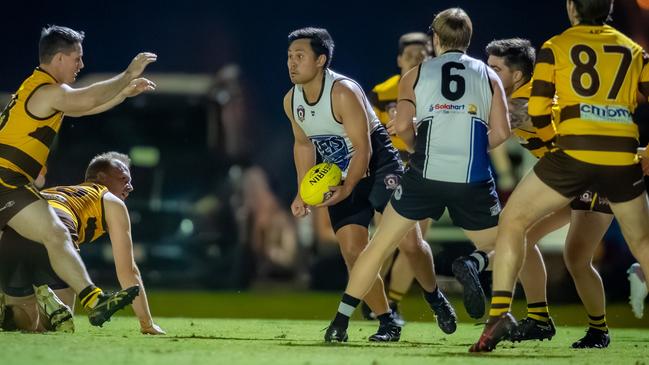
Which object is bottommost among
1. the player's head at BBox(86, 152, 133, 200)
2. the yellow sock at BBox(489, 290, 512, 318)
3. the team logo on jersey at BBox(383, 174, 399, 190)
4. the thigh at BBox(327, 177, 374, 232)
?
the yellow sock at BBox(489, 290, 512, 318)

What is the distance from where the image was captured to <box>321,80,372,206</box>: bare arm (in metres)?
9.16

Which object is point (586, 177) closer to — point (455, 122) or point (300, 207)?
point (455, 122)

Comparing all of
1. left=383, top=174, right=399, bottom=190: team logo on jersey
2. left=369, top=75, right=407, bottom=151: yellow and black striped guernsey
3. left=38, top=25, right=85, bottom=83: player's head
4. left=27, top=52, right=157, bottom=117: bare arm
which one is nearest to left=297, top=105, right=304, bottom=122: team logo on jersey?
left=383, top=174, right=399, bottom=190: team logo on jersey

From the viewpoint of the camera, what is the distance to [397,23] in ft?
66.1

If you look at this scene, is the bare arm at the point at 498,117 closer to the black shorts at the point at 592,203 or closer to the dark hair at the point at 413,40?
the black shorts at the point at 592,203

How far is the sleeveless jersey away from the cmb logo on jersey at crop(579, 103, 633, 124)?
2013mm

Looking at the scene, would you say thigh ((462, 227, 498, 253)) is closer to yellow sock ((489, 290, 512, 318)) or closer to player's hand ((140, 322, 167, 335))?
yellow sock ((489, 290, 512, 318))

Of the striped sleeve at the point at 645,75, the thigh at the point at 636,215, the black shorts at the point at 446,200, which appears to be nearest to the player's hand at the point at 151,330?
the black shorts at the point at 446,200

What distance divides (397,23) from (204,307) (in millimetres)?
7071

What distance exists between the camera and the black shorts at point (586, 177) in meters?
7.91

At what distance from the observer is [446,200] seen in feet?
27.9

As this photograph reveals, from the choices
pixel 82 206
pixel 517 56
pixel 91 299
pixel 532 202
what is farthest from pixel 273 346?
pixel 517 56

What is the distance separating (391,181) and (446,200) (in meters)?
1.23

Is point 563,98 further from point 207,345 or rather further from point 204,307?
point 204,307
